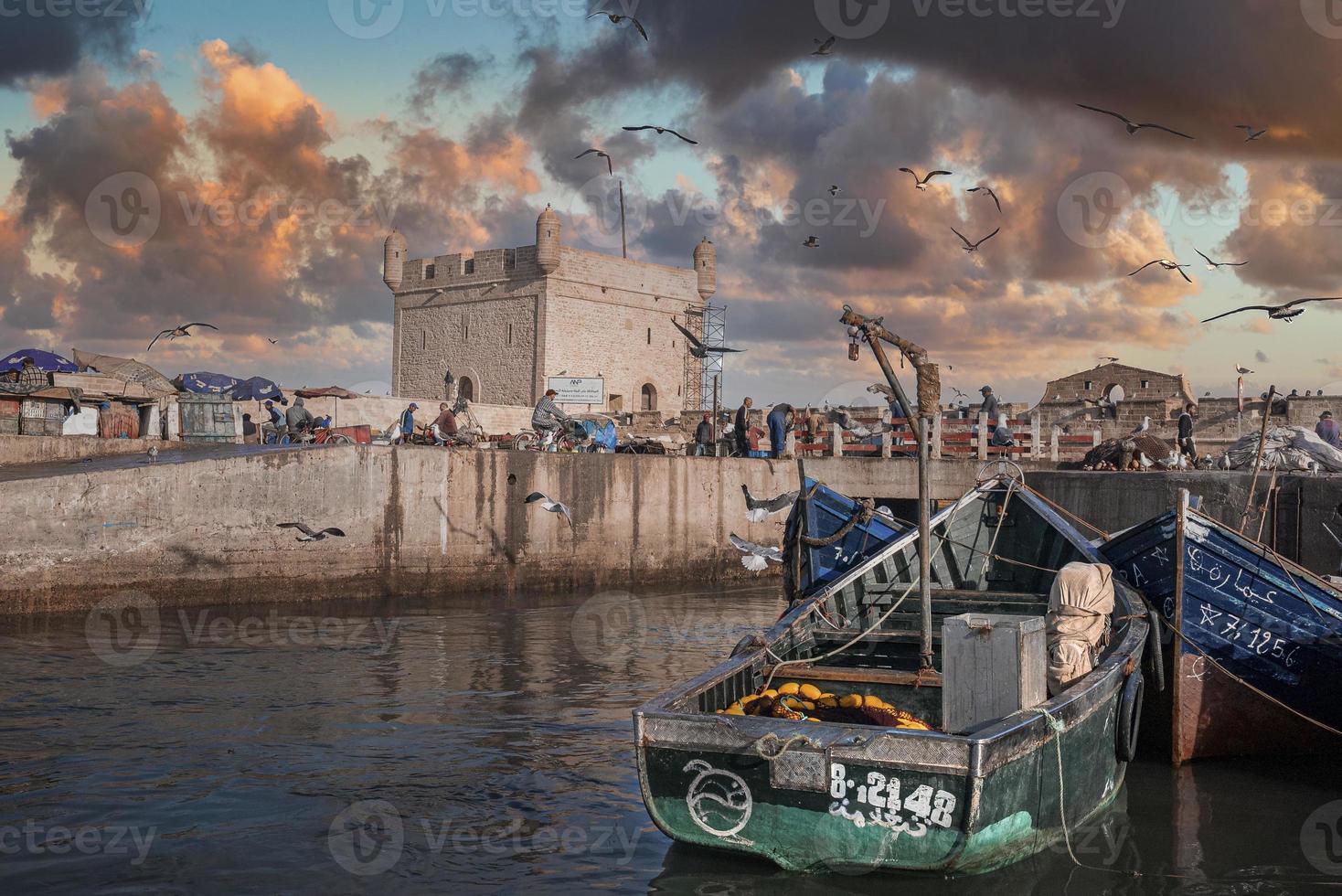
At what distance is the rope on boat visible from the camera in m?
6.29

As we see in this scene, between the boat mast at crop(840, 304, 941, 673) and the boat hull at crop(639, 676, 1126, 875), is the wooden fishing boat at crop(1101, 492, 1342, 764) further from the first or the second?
the boat hull at crop(639, 676, 1126, 875)

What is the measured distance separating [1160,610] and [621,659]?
21.7 feet

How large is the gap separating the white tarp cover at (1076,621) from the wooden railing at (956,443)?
1644cm

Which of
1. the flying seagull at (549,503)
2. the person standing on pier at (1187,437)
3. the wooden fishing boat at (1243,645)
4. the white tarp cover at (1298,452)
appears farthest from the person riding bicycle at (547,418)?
the wooden fishing boat at (1243,645)

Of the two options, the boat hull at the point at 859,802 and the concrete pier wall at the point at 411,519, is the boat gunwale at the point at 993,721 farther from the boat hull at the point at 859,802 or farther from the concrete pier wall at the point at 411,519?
the concrete pier wall at the point at 411,519

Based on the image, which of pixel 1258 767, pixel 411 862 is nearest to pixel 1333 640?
pixel 1258 767

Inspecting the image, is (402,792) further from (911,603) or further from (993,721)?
(911,603)

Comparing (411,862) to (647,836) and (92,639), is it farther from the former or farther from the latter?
(92,639)

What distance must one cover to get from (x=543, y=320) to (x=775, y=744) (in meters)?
40.4

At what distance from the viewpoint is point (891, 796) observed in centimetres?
618

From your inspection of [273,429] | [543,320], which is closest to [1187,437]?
[273,429]

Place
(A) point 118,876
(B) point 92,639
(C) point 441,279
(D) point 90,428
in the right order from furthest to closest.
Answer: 1. (C) point 441,279
2. (D) point 90,428
3. (B) point 92,639
4. (A) point 118,876

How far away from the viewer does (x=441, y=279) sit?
49594mm

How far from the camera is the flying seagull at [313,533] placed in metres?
17.8
